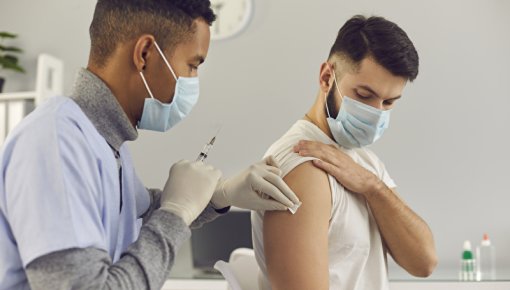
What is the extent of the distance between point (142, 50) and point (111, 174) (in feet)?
0.70

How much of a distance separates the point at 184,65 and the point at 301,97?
7.24ft

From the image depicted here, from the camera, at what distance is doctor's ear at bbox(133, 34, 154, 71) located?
1.14m

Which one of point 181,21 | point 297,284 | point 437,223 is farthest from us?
point 437,223

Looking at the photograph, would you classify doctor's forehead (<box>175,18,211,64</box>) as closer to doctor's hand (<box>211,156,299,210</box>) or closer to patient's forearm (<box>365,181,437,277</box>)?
doctor's hand (<box>211,156,299,210</box>)

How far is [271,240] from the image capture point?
1419mm

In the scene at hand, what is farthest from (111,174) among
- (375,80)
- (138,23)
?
(375,80)

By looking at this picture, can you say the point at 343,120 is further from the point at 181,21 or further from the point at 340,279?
the point at 181,21

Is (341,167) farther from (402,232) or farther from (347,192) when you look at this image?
(402,232)

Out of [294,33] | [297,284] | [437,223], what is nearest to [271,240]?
[297,284]

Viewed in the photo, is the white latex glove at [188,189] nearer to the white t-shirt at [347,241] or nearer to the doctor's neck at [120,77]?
the doctor's neck at [120,77]

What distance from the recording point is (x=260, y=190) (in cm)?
137

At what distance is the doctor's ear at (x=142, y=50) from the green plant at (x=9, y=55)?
9.52ft

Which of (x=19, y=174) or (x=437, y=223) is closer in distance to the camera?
(x=19, y=174)

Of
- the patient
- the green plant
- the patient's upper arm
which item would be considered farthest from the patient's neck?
the green plant
